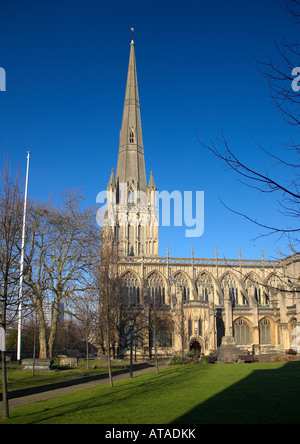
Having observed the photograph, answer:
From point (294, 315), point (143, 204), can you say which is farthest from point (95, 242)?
point (143, 204)

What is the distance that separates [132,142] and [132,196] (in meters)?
11.5

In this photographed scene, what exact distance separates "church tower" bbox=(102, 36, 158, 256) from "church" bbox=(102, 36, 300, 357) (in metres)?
0.15

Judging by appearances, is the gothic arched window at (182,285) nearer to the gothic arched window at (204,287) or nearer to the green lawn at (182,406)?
the gothic arched window at (204,287)

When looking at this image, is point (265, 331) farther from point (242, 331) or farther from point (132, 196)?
point (132, 196)

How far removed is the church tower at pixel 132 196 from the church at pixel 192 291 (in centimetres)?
15

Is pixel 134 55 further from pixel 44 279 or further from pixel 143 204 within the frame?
pixel 44 279

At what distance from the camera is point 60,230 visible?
98.7ft

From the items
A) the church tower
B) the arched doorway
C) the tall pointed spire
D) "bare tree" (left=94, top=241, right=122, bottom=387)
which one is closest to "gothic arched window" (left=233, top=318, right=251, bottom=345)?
the arched doorway

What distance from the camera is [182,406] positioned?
432 inches

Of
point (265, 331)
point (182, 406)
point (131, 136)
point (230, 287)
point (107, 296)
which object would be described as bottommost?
point (265, 331)

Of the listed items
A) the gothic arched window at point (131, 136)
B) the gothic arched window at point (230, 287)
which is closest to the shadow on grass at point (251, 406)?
the gothic arched window at point (230, 287)

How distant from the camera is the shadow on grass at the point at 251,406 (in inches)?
354

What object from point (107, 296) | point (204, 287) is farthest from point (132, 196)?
point (107, 296)

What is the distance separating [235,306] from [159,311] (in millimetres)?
10397
